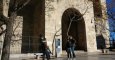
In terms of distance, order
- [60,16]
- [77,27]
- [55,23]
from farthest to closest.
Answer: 1. [77,27]
2. [60,16]
3. [55,23]

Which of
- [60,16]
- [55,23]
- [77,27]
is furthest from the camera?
[77,27]

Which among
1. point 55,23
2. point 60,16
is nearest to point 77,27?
point 60,16

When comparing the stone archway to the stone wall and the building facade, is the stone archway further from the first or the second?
the stone wall

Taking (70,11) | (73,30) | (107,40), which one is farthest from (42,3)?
(107,40)

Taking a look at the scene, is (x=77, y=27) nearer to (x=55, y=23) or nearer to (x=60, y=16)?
(x=60, y=16)

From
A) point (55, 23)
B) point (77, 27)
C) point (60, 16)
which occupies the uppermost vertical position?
point (60, 16)

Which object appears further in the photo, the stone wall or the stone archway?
the stone archway

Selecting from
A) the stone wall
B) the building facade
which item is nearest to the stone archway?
the building facade

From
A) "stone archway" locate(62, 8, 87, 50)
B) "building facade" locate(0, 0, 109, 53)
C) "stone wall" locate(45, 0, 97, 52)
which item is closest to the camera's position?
"stone wall" locate(45, 0, 97, 52)

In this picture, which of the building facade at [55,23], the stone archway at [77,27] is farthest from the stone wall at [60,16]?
the stone archway at [77,27]

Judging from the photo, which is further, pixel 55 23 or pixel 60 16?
pixel 60 16

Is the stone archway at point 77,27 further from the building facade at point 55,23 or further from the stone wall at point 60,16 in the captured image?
the stone wall at point 60,16

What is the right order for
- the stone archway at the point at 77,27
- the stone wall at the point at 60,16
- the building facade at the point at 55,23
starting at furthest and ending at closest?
the stone archway at the point at 77,27 < the building facade at the point at 55,23 < the stone wall at the point at 60,16

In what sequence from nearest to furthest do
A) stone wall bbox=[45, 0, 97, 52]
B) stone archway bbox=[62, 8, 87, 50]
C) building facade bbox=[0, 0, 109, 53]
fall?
stone wall bbox=[45, 0, 97, 52] → building facade bbox=[0, 0, 109, 53] → stone archway bbox=[62, 8, 87, 50]
